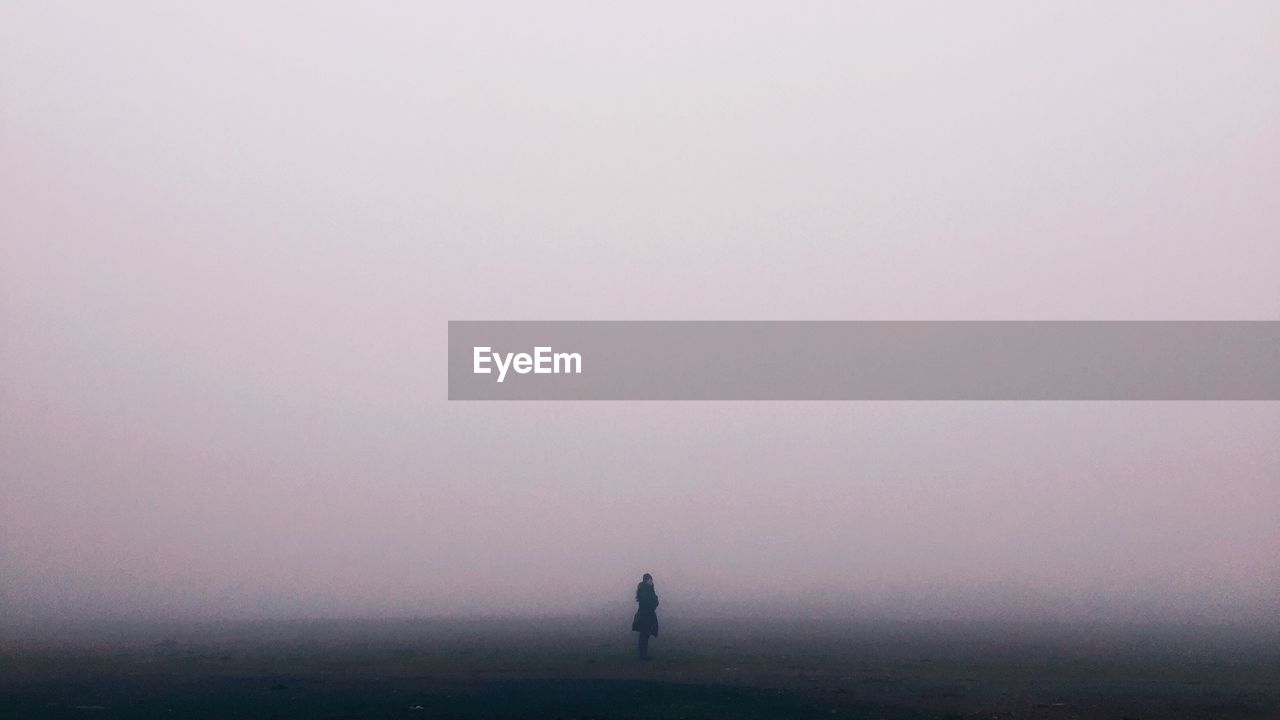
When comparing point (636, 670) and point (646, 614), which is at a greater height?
point (646, 614)

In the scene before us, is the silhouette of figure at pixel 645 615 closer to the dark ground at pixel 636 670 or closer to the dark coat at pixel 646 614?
the dark coat at pixel 646 614

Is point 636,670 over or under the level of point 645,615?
under

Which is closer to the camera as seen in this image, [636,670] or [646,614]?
[636,670]

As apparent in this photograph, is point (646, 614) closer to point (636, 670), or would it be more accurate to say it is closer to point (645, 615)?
point (645, 615)

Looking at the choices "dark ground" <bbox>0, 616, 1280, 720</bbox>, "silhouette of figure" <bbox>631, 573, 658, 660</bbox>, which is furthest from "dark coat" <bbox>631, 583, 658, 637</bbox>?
"dark ground" <bbox>0, 616, 1280, 720</bbox>

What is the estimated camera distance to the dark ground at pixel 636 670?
10141mm

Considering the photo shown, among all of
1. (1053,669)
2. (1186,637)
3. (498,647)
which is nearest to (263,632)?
(498,647)

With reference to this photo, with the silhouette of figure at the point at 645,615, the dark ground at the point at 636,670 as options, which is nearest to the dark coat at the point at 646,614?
the silhouette of figure at the point at 645,615

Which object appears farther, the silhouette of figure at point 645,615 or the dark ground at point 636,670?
the silhouette of figure at point 645,615

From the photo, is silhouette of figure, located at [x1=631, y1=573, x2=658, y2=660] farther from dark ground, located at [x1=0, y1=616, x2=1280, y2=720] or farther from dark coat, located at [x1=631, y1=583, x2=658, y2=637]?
dark ground, located at [x1=0, y1=616, x2=1280, y2=720]

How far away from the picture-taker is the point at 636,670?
12266 mm

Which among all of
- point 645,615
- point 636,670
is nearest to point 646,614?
point 645,615

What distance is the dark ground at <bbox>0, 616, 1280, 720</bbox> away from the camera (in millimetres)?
10141

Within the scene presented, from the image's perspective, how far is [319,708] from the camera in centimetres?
997
